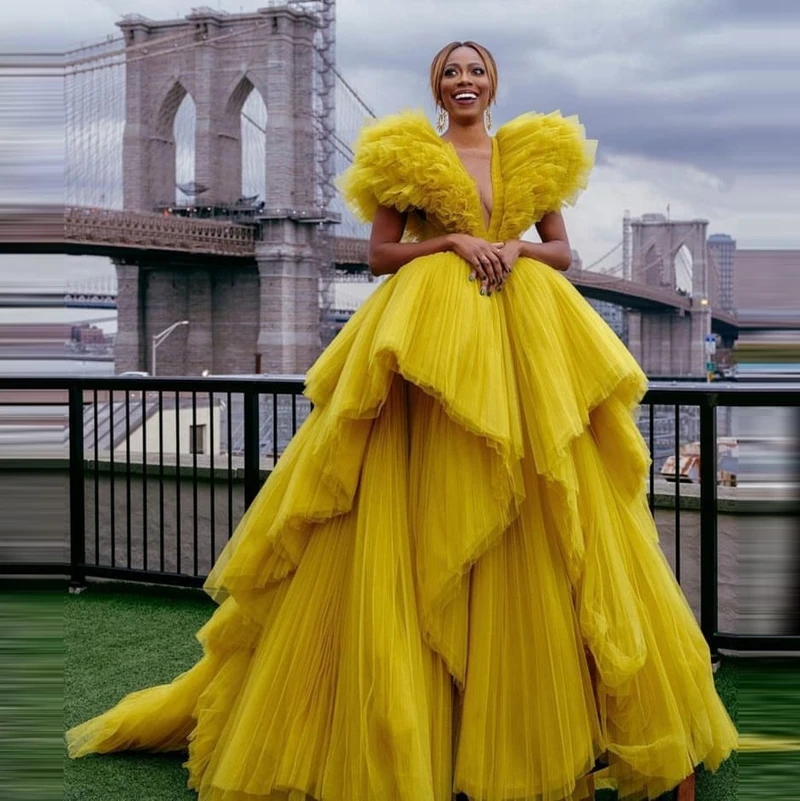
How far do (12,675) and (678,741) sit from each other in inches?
40.9

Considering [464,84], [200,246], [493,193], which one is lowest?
[493,193]

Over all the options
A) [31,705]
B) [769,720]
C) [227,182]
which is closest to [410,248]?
[31,705]

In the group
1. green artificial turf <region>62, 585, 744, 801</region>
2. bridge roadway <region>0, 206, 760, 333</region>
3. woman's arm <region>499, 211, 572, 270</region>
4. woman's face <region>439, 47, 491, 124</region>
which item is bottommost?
green artificial turf <region>62, 585, 744, 801</region>

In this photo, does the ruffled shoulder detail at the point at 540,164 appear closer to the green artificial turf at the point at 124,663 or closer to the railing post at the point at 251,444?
the green artificial turf at the point at 124,663

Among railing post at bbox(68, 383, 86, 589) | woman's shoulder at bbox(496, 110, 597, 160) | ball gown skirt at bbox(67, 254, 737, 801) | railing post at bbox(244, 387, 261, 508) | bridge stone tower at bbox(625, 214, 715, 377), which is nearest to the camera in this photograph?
ball gown skirt at bbox(67, 254, 737, 801)

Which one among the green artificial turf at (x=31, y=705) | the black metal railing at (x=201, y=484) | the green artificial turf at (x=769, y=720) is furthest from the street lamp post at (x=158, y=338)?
the green artificial turf at (x=31, y=705)

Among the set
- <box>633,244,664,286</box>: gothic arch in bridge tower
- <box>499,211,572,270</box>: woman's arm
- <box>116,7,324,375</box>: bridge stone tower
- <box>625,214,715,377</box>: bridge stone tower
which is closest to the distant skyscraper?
<box>499,211,572,270</box>: woman's arm

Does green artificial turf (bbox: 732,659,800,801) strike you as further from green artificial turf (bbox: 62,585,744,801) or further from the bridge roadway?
the bridge roadway

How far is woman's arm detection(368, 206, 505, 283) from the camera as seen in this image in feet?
5.42

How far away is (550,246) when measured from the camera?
1.78 meters

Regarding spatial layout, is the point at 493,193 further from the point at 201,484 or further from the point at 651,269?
the point at 651,269

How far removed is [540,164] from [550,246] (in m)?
0.15

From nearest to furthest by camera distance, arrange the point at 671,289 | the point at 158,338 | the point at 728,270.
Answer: the point at 728,270, the point at 671,289, the point at 158,338

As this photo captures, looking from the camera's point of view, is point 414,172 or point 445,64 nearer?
point 414,172
